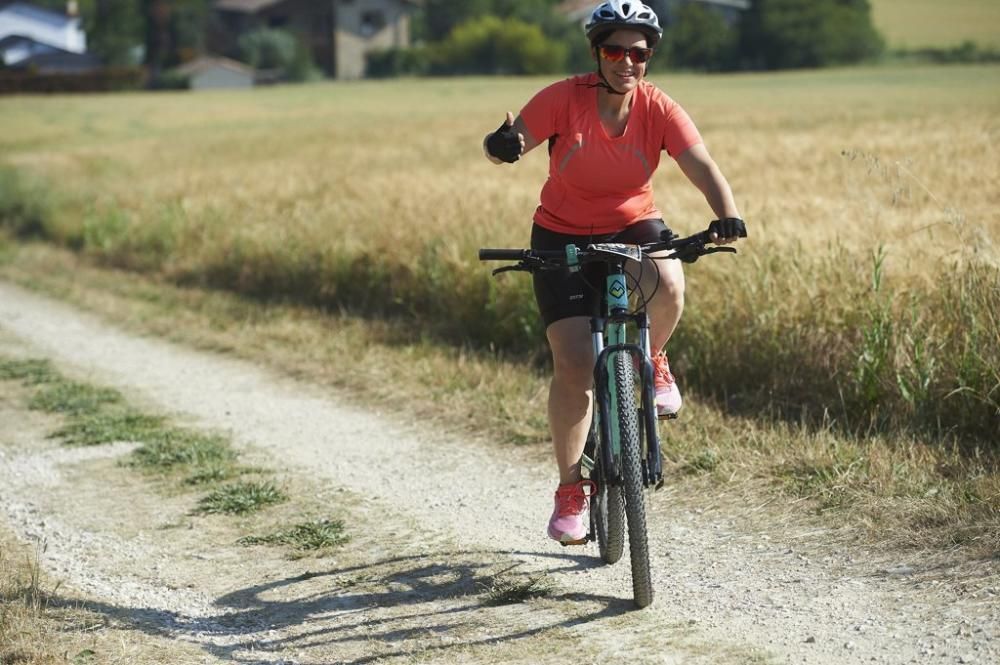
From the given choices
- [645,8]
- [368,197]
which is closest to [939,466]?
[645,8]

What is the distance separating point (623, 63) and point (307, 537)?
2568mm

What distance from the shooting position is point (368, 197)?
1438 centimetres

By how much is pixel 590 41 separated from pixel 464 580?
2.19 m

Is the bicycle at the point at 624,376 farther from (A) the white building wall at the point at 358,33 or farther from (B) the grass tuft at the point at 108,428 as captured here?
(A) the white building wall at the point at 358,33

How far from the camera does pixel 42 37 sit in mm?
104312

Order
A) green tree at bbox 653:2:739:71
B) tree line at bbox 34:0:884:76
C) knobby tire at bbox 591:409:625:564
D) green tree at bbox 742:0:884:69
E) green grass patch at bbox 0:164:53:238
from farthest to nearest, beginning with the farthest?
tree line at bbox 34:0:884:76 → green tree at bbox 742:0:884:69 → green tree at bbox 653:2:739:71 → green grass patch at bbox 0:164:53:238 → knobby tire at bbox 591:409:625:564

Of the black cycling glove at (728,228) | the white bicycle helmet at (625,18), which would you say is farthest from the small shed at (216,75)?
the black cycling glove at (728,228)

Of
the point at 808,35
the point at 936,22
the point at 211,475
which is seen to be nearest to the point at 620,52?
the point at 211,475

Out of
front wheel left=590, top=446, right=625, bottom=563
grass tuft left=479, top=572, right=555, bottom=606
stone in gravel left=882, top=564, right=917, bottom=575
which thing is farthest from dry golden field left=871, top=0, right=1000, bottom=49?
grass tuft left=479, top=572, right=555, bottom=606

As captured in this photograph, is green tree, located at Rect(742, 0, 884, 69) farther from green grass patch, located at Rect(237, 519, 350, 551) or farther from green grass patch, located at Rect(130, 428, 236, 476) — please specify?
green grass patch, located at Rect(237, 519, 350, 551)

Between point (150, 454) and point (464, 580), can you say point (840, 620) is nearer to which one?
point (464, 580)

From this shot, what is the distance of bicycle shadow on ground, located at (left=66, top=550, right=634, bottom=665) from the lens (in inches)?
184

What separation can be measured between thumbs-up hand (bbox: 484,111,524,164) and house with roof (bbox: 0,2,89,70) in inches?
3568

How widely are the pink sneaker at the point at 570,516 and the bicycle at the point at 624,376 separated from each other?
221mm
